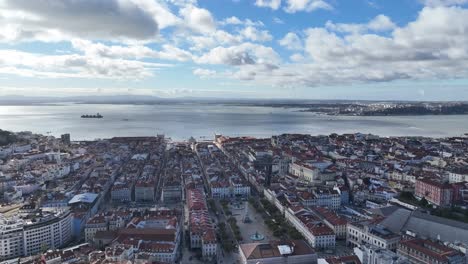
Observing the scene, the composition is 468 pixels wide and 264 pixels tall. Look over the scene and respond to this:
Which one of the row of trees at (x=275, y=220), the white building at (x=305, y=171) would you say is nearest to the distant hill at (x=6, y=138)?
the white building at (x=305, y=171)

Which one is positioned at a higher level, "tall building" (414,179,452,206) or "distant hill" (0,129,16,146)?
"distant hill" (0,129,16,146)

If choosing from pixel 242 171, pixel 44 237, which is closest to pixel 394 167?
pixel 242 171

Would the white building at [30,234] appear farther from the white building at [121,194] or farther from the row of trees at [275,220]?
the row of trees at [275,220]

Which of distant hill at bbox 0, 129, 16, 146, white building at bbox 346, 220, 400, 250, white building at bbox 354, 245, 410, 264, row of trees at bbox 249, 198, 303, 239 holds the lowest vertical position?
row of trees at bbox 249, 198, 303, 239

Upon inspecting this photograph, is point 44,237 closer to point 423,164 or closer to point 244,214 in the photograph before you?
point 244,214

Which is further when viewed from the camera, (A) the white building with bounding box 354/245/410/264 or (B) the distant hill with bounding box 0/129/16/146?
(B) the distant hill with bounding box 0/129/16/146

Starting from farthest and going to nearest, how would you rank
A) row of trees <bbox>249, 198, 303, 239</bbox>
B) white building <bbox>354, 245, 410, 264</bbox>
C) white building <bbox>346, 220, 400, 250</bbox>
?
row of trees <bbox>249, 198, 303, 239</bbox>
white building <bbox>346, 220, 400, 250</bbox>
white building <bbox>354, 245, 410, 264</bbox>

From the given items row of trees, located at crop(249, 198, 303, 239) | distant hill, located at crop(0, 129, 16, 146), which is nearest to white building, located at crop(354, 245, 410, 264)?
row of trees, located at crop(249, 198, 303, 239)

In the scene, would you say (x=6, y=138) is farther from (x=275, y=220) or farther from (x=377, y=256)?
(x=377, y=256)

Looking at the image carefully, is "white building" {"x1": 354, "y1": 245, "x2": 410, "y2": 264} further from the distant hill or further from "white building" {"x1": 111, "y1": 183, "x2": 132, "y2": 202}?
the distant hill
